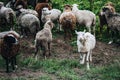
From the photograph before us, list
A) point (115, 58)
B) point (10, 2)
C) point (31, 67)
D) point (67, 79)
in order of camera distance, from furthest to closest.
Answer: point (10, 2), point (115, 58), point (31, 67), point (67, 79)

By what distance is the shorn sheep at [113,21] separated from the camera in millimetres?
16255

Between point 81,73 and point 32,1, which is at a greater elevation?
point 32,1

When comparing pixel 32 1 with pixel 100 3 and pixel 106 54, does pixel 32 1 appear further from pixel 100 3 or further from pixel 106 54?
pixel 106 54

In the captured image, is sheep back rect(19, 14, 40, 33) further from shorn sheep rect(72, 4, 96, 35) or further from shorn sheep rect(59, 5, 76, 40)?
shorn sheep rect(72, 4, 96, 35)

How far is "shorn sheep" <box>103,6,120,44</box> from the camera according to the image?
640 inches

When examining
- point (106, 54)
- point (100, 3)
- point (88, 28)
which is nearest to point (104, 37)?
point (88, 28)

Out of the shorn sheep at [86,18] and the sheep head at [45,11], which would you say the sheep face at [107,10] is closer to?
the shorn sheep at [86,18]

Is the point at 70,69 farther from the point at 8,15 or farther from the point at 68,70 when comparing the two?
the point at 8,15

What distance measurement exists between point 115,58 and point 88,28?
7.63 ft

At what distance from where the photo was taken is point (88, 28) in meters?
16.7

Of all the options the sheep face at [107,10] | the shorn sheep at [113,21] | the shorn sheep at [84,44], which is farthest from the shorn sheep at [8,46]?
the sheep face at [107,10]

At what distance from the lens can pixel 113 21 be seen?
16391 millimetres

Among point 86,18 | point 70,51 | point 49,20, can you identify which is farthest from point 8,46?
point 86,18

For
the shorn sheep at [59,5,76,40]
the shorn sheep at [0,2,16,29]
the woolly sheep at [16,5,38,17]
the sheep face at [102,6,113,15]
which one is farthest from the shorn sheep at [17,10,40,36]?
the sheep face at [102,6,113,15]
